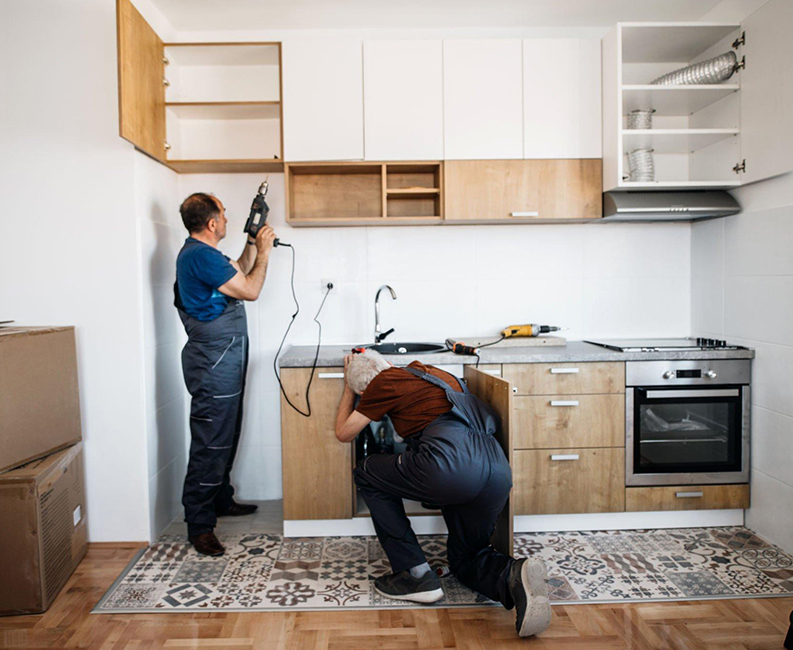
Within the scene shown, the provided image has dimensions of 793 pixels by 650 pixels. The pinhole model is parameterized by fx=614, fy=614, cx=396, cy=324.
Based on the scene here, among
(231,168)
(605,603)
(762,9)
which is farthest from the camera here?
(231,168)

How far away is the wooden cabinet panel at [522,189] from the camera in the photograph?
124 inches

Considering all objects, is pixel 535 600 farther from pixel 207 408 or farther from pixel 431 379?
pixel 207 408

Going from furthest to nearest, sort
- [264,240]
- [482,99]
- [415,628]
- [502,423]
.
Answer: [482,99]
[264,240]
[502,423]
[415,628]

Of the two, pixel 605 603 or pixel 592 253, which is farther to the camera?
pixel 592 253

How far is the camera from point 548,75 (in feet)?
10.3

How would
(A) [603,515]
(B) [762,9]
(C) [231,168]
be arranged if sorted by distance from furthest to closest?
(C) [231,168], (A) [603,515], (B) [762,9]

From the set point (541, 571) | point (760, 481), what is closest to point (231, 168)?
point (541, 571)

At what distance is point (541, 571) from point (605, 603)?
15.5 inches

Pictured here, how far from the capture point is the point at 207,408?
9.26ft

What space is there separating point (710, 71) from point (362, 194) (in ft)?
6.06

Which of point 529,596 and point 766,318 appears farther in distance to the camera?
point 766,318

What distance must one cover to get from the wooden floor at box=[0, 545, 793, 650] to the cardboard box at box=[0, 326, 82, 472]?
629 millimetres

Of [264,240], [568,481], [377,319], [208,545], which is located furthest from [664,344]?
[208,545]

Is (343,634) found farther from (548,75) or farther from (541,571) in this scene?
(548,75)
